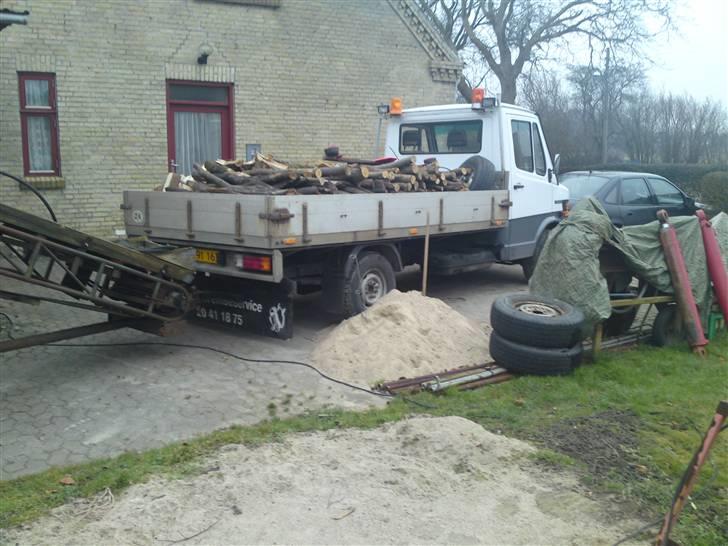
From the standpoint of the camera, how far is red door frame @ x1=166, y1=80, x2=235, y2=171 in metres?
13.7

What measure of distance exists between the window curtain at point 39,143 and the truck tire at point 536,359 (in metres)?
9.36

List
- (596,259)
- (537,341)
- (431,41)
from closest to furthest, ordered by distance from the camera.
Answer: (537,341), (596,259), (431,41)

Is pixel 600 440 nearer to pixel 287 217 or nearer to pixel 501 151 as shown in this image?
pixel 287 217

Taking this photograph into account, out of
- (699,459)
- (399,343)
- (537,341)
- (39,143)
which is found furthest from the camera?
(39,143)

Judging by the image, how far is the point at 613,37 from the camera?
92.8 ft

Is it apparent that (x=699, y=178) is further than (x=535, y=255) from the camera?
Yes

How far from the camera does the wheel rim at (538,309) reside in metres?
6.97

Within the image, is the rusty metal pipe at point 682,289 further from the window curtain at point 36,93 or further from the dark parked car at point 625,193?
the window curtain at point 36,93

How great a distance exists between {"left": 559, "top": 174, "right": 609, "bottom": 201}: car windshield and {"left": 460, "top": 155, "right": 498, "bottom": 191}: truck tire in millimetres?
3781

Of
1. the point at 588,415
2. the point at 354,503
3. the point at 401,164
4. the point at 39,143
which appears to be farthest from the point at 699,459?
the point at 39,143

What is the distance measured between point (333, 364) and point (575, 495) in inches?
123

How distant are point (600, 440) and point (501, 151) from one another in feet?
19.2

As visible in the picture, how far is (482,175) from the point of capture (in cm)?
1012

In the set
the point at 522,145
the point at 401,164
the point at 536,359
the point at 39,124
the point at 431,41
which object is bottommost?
the point at 536,359
